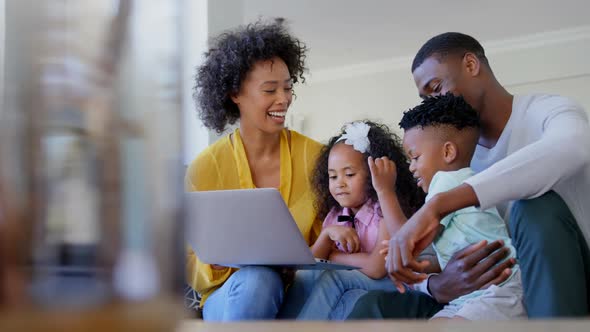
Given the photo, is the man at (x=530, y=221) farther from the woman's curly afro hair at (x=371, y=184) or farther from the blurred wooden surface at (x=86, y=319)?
the blurred wooden surface at (x=86, y=319)

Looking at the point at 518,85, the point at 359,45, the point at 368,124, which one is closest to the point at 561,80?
the point at 518,85

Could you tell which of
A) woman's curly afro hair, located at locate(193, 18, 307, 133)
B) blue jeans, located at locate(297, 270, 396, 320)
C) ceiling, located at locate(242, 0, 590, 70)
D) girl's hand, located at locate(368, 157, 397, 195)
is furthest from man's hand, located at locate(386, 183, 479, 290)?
ceiling, located at locate(242, 0, 590, 70)

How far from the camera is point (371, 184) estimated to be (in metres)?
1.78

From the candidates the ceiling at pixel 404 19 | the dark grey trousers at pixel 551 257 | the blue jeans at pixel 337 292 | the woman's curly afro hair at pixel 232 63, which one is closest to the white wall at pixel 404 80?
the ceiling at pixel 404 19

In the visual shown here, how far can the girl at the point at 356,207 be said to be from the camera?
1.42 m

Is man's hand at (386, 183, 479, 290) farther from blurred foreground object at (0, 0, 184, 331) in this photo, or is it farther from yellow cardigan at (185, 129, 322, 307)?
blurred foreground object at (0, 0, 184, 331)

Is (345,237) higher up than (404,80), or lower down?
lower down

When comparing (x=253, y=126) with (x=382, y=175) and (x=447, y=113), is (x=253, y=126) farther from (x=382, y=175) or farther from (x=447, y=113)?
(x=447, y=113)

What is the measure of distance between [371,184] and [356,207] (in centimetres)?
8

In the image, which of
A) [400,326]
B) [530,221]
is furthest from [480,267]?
[400,326]

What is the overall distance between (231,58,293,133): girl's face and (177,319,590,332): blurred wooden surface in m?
1.59

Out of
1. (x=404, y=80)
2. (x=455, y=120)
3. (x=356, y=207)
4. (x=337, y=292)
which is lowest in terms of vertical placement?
(x=337, y=292)

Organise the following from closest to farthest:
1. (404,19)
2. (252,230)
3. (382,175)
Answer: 1. (252,230)
2. (382,175)
3. (404,19)

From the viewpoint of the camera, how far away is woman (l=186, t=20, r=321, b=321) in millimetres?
1743
